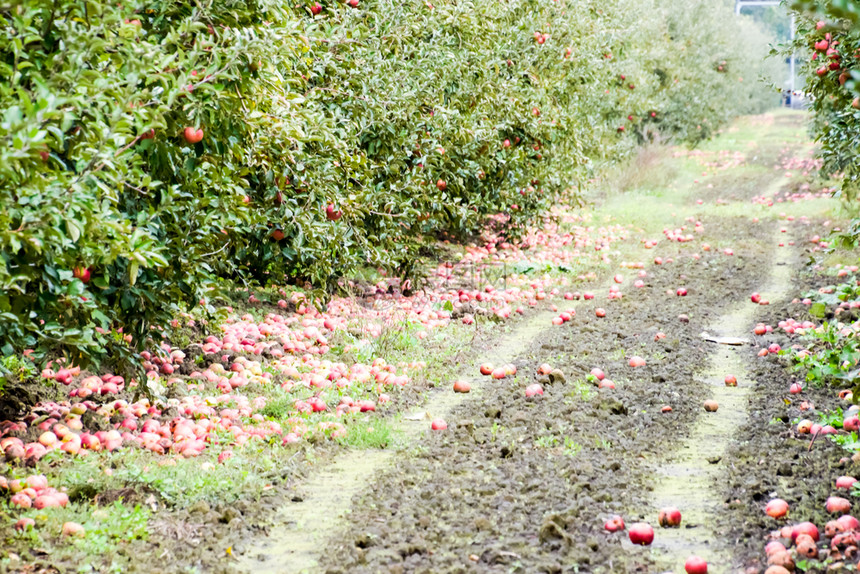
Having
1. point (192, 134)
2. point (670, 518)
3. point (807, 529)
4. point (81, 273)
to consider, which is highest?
point (192, 134)

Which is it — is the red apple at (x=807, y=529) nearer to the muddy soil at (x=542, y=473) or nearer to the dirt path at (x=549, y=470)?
the dirt path at (x=549, y=470)

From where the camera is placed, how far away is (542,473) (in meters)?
4.33

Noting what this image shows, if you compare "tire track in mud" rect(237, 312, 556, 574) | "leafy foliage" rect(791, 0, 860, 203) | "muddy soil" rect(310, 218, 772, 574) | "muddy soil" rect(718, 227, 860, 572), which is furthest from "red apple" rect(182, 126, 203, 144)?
"leafy foliage" rect(791, 0, 860, 203)

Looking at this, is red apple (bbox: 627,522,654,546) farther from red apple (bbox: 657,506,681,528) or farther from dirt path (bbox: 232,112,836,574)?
red apple (bbox: 657,506,681,528)

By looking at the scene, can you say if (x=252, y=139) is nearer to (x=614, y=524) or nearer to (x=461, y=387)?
(x=461, y=387)

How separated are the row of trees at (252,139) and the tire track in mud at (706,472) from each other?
2721mm

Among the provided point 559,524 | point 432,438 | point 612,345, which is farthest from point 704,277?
point 559,524

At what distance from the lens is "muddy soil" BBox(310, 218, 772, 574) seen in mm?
3447

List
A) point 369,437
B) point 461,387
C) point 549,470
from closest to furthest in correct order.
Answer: point 549,470, point 369,437, point 461,387

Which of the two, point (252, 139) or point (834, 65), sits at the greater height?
point (834, 65)

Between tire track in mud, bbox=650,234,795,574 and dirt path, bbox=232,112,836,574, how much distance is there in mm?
10

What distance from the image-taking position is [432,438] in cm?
500

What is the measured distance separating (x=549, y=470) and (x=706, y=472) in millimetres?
889

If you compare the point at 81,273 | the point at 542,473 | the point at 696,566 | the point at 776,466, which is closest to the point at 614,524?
the point at 696,566
